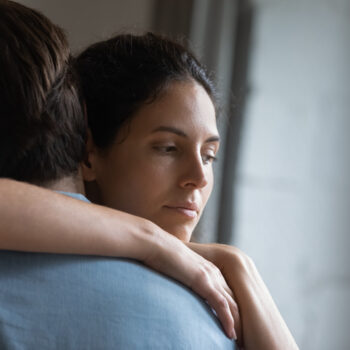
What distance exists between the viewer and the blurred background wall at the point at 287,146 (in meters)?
1.92

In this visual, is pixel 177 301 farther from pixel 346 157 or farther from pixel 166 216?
pixel 346 157

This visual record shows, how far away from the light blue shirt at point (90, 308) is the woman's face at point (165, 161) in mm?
350

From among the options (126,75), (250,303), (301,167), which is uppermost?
(126,75)

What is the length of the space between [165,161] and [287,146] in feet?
3.51

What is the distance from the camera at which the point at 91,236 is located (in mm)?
688

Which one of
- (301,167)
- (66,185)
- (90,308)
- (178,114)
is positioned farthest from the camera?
(301,167)

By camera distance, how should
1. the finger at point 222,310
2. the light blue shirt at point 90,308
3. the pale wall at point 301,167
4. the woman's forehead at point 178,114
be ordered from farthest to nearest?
the pale wall at point 301,167 < the woman's forehead at point 178,114 < the finger at point 222,310 < the light blue shirt at point 90,308

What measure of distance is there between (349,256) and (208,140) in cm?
103

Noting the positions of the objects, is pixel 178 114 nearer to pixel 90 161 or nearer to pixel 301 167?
pixel 90 161

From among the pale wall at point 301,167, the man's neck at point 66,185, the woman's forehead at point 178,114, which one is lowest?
the pale wall at point 301,167

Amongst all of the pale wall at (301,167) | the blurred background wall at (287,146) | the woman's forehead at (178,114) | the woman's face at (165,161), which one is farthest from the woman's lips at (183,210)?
the pale wall at (301,167)

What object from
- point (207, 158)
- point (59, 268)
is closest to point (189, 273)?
point (59, 268)

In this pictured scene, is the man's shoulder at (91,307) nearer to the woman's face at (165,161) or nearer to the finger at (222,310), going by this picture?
the finger at (222,310)

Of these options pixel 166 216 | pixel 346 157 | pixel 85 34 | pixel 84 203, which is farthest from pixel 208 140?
pixel 85 34
